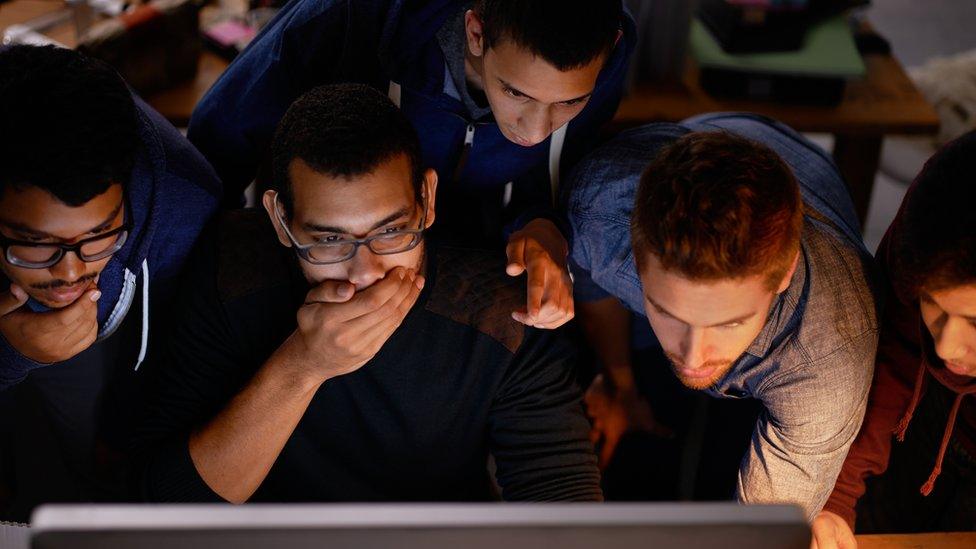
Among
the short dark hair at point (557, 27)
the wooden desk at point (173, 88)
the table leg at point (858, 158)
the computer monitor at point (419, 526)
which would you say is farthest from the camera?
the table leg at point (858, 158)

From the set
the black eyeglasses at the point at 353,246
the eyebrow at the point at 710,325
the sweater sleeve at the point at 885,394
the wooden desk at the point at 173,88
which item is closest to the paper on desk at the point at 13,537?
the black eyeglasses at the point at 353,246

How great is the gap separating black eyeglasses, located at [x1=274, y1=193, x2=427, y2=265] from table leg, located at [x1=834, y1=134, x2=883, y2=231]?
5.13 ft

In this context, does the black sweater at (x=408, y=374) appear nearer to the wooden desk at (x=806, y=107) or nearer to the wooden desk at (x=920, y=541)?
the wooden desk at (x=920, y=541)

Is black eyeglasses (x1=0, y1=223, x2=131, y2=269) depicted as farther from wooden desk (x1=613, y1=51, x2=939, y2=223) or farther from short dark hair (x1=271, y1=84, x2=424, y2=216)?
wooden desk (x1=613, y1=51, x2=939, y2=223)

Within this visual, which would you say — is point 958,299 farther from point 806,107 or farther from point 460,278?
point 806,107

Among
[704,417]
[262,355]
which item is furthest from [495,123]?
[704,417]

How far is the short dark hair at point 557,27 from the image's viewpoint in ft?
5.29

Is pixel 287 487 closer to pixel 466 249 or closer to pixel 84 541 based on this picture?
pixel 466 249

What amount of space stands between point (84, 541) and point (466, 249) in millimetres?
1013

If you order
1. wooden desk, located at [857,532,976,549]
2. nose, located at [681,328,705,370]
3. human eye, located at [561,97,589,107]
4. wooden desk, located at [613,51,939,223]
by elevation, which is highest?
human eye, located at [561,97,589,107]

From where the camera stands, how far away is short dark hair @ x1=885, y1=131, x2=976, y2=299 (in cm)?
126

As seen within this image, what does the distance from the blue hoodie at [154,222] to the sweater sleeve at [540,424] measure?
0.62 meters

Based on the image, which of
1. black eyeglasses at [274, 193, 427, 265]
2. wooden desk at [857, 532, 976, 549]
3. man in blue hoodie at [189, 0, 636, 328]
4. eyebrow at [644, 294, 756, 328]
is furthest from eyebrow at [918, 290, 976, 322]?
black eyeglasses at [274, 193, 427, 265]

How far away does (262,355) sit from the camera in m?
1.73
